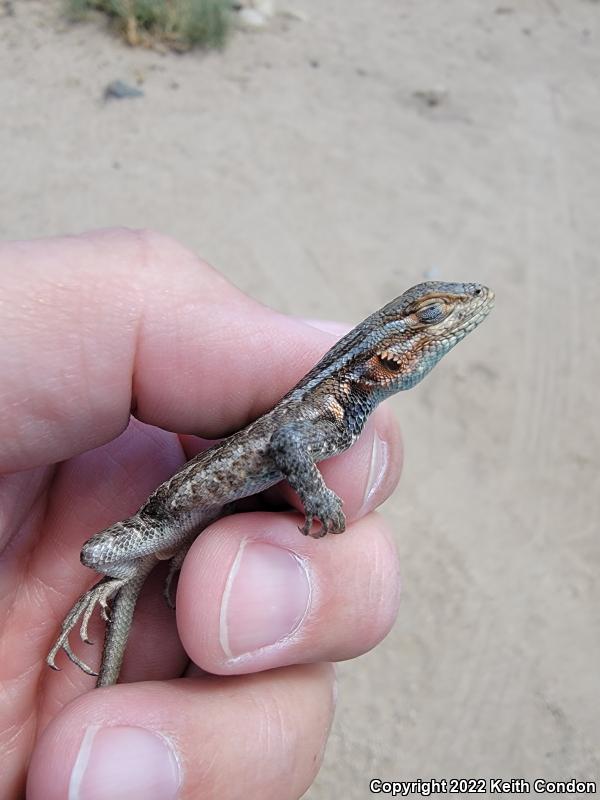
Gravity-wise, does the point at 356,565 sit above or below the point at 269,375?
below

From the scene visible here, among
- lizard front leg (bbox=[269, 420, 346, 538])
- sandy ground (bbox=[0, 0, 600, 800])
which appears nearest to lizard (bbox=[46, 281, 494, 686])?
lizard front leg (bbox=[269, 420, 346, 538])

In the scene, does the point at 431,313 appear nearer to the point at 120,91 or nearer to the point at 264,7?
the point at 120,91

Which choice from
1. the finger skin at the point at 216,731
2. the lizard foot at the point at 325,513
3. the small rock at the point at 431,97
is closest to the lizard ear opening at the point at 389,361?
the lizard foot at the point at 325,513

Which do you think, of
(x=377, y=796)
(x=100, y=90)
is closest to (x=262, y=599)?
(x=377, y=796)

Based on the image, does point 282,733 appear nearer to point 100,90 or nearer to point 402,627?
point 402,627

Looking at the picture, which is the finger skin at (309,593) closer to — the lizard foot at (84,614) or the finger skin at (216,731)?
the finger skin at (216,731)
